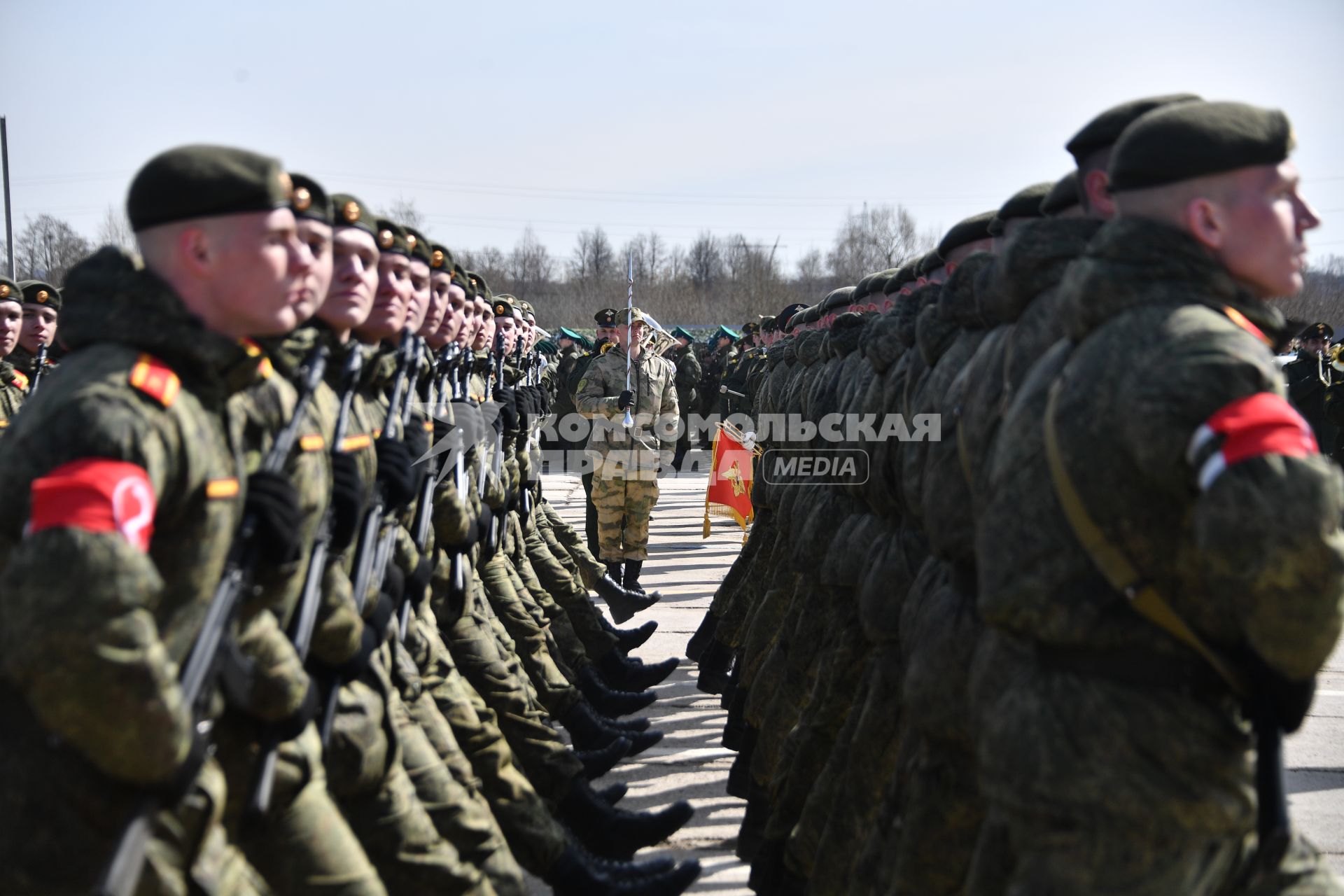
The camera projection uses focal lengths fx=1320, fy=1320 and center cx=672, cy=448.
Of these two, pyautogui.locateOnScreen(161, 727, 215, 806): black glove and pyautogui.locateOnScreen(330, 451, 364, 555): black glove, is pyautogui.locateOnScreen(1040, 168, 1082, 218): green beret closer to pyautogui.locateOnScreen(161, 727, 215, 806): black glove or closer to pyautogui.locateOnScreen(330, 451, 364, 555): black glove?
pyautogui.locateOnScreen(330, 451, 364, 555): black glove

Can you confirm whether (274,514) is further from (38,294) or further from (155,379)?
(38,294)

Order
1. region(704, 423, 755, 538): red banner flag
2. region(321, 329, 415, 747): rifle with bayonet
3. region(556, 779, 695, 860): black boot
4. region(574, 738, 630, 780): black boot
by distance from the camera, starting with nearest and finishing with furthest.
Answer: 1. region(321, 329, 415, 747): rifle with bayonet
2. region(556, 779, 695, 860): black boot
3. region(574, 738, 630, 780): black boot
4. region(704, 423, 755, 538): red banner flag

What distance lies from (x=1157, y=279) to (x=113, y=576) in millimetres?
2033

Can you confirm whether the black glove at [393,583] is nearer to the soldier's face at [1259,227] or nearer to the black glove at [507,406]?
the soldier's face at [1259,227]

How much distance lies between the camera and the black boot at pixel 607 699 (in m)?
7.83

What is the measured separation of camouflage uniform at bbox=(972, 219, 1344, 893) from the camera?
2.28m

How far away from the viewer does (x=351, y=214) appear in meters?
4.21

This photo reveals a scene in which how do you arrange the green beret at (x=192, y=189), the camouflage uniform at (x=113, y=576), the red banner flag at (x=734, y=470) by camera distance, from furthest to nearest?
the red banner flag at (x=734, y=470) < the green beret at (x=192, y=189) < the camouflage uniform at (x=113, y=576)

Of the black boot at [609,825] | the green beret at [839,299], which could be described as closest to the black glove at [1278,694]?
the black boot at [609,825]

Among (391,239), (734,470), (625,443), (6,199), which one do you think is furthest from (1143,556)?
(6,199)

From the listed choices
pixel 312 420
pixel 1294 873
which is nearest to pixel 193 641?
pixel 312 420

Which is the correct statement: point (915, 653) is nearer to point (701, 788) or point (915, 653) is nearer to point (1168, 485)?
point (1168, 485)

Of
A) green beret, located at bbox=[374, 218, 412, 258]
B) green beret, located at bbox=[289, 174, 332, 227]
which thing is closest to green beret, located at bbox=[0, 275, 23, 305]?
green beret, located at bbox=[374, 218, 412, 258]

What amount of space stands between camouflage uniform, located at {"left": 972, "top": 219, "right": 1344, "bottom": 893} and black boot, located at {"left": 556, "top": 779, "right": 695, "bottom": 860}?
2.94 meters
